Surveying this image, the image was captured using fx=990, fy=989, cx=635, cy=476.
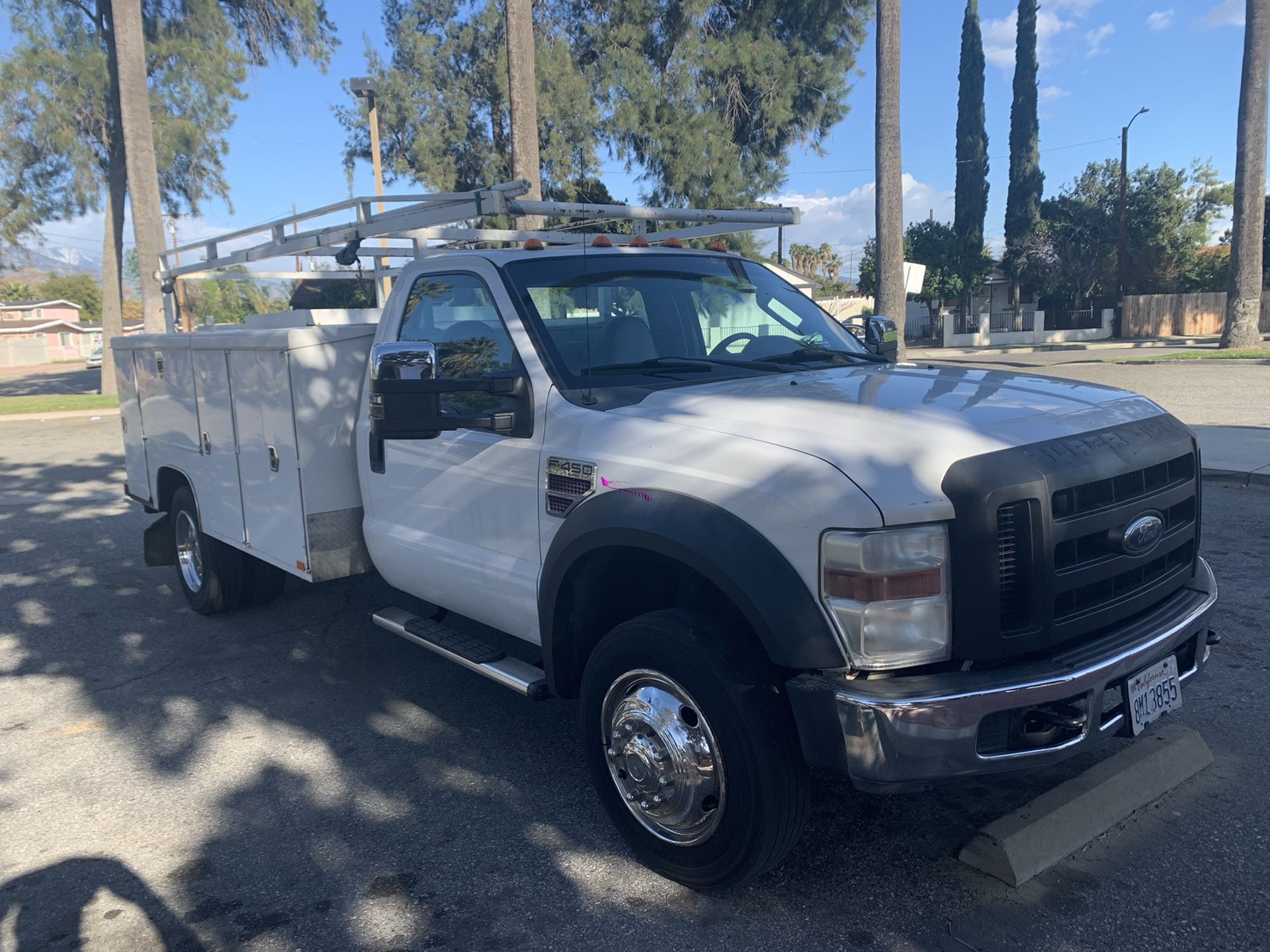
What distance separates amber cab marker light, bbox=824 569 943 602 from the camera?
260 centimetres

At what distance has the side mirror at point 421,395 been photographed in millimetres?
3295

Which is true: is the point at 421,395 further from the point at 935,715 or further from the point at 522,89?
the point at 522,89

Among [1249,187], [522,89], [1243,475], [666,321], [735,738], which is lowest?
[1243,475]

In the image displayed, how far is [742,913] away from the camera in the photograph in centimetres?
301

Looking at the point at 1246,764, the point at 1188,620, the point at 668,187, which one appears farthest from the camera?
the point at 668,187

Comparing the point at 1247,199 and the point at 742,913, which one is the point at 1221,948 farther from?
the point at 1247,199

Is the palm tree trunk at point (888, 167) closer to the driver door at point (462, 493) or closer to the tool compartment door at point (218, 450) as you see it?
the tool compartment door at point (218, 450)

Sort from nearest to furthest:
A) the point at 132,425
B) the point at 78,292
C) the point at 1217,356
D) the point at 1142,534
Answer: the point at 1142,534, the point at 132,425, the point at 1217,356, the point at 78,292

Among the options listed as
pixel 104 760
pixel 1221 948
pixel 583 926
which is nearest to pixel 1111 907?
pixel 1221 948

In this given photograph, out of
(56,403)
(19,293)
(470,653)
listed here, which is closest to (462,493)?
(470,653)

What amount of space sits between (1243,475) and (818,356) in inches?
250

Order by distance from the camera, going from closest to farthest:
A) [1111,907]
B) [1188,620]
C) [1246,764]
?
[1111,907] → [1188,620] → [1246,764]

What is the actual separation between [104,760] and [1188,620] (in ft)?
14.1

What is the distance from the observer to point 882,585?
2598 millimetres
